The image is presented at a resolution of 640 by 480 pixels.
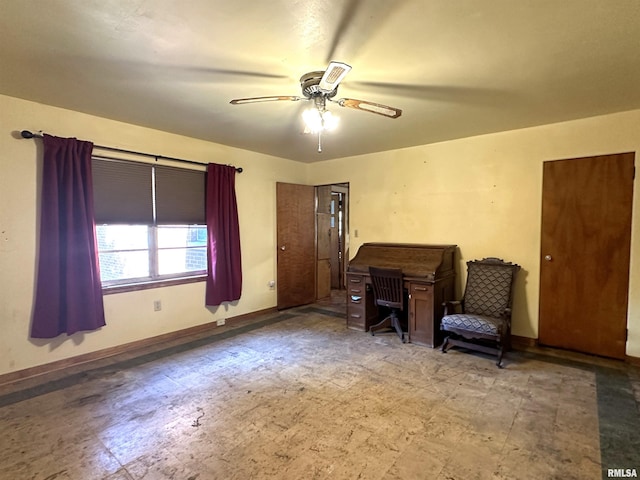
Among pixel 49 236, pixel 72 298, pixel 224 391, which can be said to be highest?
pixel 49 236

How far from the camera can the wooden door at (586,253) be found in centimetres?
322

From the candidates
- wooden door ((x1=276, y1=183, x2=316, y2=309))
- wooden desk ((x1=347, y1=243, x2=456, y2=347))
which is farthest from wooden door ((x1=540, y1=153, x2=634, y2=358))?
wooden door ((x1=276, y1=183, x2=316, y2=309))

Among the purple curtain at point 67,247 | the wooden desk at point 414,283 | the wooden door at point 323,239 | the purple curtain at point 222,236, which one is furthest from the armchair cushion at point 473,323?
the purple curtain at point 67,247

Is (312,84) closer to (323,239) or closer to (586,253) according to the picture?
(586,253)

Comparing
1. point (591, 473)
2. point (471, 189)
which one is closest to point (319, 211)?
point (471, 189)

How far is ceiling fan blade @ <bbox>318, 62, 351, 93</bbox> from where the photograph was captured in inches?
71.4

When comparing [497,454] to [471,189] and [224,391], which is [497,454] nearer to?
[224,391]

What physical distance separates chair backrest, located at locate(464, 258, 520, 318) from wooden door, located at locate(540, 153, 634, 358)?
406 mm

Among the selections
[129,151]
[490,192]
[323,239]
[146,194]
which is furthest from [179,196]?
[490,192]

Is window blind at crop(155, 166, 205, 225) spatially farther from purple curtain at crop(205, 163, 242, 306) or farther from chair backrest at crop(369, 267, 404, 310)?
chair backrest at crop(369, 267, 404, 310)

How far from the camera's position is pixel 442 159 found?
4293mm

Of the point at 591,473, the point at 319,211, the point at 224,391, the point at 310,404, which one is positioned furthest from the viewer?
the point at 319,211

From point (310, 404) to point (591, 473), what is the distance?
1710mm

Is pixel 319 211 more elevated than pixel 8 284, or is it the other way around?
pixel 319 211
